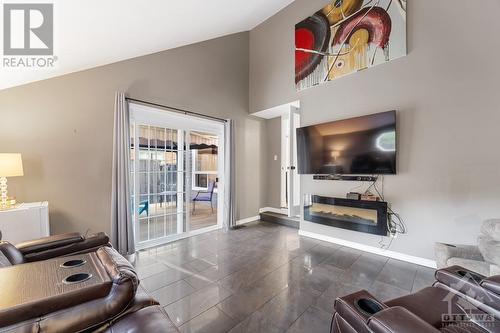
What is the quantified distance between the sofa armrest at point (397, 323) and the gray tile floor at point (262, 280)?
3.14 ft

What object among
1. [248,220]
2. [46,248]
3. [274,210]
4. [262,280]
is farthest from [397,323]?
[274,210]

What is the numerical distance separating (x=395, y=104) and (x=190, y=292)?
144 inches

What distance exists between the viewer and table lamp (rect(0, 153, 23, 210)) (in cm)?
223

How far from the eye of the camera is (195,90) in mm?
4109

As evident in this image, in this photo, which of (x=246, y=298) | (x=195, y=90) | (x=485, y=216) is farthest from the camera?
(x=195, y=90)

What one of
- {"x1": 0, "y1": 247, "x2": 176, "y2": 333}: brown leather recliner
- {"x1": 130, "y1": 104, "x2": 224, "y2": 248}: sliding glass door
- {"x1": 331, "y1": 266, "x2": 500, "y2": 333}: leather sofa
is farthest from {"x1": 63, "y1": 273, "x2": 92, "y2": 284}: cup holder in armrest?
{"x1": 130, "y1": 104, "x2": 224, "y2": 248}: sliding glass door

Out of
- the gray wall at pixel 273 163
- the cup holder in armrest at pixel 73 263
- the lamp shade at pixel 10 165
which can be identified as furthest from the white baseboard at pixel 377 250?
the lamp shade at pixel 10 165

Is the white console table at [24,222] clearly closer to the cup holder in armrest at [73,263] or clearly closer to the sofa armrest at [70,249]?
the sofa armrest at [70,249]

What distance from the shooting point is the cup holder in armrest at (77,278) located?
1.11 m

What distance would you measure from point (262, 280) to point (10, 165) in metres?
3.04

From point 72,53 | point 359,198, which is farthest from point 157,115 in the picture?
point 359,198

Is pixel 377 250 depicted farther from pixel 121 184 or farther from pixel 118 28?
pixel 118 28

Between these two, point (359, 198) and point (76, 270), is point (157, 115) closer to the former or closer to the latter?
point (76, 270)

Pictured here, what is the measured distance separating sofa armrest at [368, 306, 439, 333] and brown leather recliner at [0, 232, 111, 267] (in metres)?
2.15
